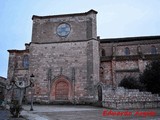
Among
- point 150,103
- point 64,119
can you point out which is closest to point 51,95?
point 150,103

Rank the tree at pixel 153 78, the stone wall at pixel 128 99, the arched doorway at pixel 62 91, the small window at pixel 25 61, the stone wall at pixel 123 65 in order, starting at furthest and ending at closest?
the small window at pixel 25 61 → the stone wall at pixel 123 65 → the arched doorway at pixel 62 91 → the tree at pixel 153 78 → the stone wall at pixel 128 99

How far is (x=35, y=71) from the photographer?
2830cm

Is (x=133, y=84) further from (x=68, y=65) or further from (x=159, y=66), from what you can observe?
(x=68, y=65)

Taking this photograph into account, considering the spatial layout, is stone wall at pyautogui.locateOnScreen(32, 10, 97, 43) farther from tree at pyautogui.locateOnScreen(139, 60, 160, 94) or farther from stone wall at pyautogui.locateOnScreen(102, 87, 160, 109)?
stone wall at pyautogui.locateOnScreen(102, 87, 160, 109)

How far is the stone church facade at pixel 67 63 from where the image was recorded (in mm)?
26672

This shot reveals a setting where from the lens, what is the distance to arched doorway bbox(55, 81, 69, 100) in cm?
2723

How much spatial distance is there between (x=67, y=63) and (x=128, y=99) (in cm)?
1065

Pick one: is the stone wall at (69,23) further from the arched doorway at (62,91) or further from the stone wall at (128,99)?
the stone wall at (128,99)

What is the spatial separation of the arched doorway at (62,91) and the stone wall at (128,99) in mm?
6667

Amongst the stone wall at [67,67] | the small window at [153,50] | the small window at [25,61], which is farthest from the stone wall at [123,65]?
the small window at [25,61]

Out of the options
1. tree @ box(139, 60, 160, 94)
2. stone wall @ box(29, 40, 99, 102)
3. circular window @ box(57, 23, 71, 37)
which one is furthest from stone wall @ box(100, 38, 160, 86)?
circular window @ box(57, 23, 71, 37)

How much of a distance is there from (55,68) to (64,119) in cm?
1780

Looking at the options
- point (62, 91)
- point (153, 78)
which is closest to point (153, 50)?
point (153, 78)

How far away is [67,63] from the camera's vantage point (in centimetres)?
2794
